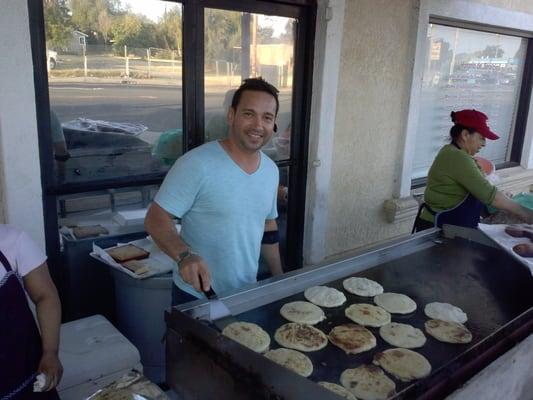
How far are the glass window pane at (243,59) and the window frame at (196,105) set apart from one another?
0.06 meters

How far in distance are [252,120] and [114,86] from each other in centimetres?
131

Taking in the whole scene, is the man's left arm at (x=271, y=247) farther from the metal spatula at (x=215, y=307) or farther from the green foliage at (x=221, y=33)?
the green foliage at (x=221, y=33)

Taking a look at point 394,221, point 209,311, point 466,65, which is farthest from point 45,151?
point 466,65

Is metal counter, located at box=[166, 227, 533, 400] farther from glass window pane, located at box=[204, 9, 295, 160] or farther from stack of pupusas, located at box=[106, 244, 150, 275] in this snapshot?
glass window pane, located at box=[204, 9, 295, 160]

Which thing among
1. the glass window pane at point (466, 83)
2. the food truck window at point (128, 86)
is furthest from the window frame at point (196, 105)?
the glass window pane at point (466, 83)

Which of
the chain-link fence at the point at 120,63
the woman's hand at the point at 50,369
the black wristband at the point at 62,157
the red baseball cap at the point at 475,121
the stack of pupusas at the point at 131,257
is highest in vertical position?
the chain-link fence at the point at 120,63

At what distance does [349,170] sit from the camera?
14.3ft

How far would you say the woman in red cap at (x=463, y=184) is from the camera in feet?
10.5

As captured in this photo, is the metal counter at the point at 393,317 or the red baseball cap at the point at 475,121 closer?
the metal counter at the point at 393,317

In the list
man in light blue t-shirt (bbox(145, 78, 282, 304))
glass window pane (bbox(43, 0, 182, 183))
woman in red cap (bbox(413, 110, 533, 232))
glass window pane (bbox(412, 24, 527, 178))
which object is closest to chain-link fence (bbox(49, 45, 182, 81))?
glass window pane (bbox(43, 0, 182, 183))

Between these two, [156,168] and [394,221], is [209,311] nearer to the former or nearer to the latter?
[156,168]

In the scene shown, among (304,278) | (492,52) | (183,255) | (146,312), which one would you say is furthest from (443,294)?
(492,52)

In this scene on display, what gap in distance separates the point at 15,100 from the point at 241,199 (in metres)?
1.34

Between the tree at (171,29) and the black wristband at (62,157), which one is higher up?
the tree at (171,29)
